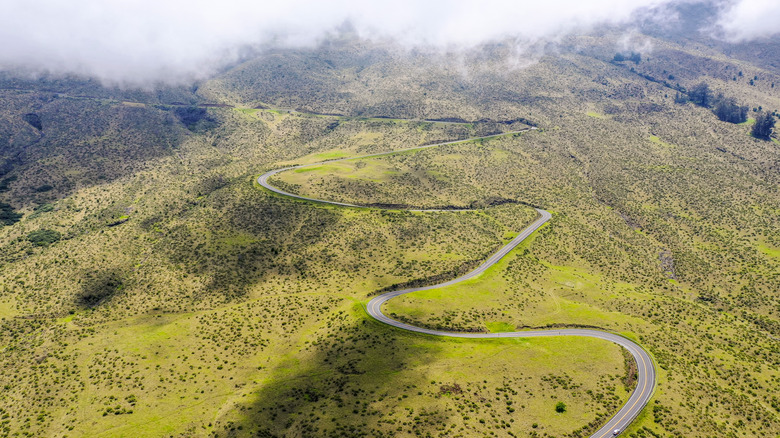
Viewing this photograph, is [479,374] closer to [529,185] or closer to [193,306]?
[193,306]

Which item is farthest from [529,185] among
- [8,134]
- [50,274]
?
[8,134]

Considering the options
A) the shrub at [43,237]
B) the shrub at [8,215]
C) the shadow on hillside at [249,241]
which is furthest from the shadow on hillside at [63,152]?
the shadow on hillside at [249,241]

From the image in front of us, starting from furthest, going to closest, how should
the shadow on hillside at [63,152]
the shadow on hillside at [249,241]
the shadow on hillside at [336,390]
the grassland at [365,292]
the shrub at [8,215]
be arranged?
the shadow on hillside at [63,152] → the shrub at [8,215] → the shadow on hillside at [249,241] → the grassland at [365,292] → the shadow on hillside at [336,390]

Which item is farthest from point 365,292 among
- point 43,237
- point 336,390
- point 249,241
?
point 43,237

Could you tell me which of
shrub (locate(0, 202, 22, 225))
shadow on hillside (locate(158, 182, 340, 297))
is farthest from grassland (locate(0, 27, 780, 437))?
shrub (locate(0, 202, 22, 225))

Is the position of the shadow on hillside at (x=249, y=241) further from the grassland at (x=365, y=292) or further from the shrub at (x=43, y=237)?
the shrub at (x=43, y=237)

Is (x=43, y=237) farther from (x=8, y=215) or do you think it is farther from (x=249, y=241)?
(x=249, y=241)

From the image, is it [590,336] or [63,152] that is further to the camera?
[63,152]

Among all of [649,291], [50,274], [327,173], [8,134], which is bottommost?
[649,291]
